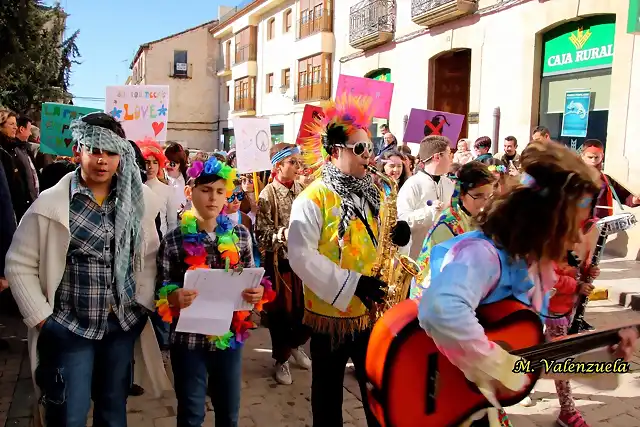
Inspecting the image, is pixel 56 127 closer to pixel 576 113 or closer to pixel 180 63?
pixel 576 113

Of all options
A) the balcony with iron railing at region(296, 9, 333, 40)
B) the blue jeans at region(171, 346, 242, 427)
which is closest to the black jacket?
the blue jeans at region(171, 346, 242, 427)

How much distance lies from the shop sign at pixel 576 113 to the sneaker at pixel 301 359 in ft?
26.6

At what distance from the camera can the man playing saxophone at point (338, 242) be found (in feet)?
8.97

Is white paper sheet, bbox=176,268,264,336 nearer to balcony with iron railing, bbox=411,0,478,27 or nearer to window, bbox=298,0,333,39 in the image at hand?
balcony with iron railing, bbox=411,0,478,27

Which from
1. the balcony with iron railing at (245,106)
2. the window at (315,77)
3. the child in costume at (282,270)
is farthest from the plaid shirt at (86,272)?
the balcony with iron railing at (245,106)

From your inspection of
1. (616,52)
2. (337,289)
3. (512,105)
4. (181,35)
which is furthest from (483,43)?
(181,35)

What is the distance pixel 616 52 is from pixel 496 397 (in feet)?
30.3

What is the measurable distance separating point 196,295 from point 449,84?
13.7 m

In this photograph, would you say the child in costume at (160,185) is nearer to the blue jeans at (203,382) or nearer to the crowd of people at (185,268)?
the crowd of people at (185,268)

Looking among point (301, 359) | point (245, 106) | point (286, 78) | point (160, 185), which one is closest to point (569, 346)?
point (301, 359)

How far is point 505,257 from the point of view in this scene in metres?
1.76

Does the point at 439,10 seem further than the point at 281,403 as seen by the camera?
Yes

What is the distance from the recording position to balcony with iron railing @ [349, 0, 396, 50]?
16.4 meters

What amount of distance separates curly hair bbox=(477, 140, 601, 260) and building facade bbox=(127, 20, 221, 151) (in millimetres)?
38056
